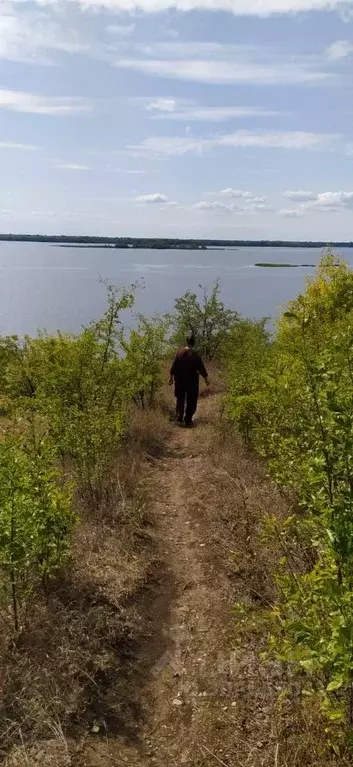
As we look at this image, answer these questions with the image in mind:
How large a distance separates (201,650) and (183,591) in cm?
89

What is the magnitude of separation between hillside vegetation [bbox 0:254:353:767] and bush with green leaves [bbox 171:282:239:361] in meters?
13.1

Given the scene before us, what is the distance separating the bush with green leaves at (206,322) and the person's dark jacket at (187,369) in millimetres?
9264

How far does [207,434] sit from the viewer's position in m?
10.9

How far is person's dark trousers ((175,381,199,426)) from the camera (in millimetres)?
12109

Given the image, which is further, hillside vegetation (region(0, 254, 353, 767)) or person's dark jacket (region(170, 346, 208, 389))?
person's dark jacket (region(170, 346, 208, 389))

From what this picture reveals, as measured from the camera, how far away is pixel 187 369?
39.7 ft

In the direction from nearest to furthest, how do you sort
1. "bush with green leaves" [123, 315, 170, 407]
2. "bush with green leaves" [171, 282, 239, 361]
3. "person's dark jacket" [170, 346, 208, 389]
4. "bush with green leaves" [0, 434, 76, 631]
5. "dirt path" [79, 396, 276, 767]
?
"dirt path" [79, 396, 276, 767] → "bush with green leaves" [0, 434, 76, 631] → "person's dark jacket" [170, 346, 208, 389] → "bush with green leaves" [123, 315, 170, 407] → "bush with green leaves" [171, 282, 239, 361]

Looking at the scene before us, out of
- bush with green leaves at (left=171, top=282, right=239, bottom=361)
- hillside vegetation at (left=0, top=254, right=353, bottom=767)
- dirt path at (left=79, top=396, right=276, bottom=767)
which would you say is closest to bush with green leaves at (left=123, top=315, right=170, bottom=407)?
hillside vegetation at (left=0, top=254, right=353, bottom=767)

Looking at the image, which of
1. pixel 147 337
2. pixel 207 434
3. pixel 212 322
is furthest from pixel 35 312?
pixel 207 434

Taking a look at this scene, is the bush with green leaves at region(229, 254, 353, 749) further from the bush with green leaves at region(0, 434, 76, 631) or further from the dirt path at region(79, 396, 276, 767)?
the bush with green leaves at region(0, 434, 76, 631)

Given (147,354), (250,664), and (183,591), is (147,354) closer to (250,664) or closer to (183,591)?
(183,591)

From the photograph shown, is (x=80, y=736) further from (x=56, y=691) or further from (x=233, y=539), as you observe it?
(x=233, y=539)

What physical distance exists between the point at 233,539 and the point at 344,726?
287 centimetres

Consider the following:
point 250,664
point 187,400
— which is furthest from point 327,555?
point 187,400
